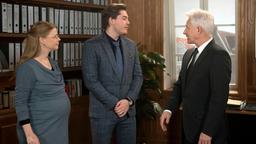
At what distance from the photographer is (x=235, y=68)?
13.7 ft

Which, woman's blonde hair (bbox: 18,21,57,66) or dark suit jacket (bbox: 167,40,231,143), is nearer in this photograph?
dark suit jacket (bbox: 167,40,231,143)

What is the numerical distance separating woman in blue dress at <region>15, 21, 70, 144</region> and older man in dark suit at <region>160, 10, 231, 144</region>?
2.65 ft

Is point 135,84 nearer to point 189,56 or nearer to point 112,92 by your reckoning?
point 112,92

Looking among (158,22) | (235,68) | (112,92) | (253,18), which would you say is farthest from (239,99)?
(112,92)

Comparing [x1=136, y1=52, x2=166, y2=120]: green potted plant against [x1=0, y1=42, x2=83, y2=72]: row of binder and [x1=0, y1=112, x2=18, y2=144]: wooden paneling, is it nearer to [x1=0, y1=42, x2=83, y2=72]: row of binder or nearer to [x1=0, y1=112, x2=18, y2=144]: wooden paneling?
[x1=0, y1=42, x2=83, y2=72]: row of binder

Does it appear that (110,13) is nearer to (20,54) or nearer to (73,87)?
(20,54)

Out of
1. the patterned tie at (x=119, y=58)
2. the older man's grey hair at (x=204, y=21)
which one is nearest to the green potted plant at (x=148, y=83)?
the patterned tie at (x=119, y=58)

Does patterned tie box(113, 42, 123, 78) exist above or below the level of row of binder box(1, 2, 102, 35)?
below

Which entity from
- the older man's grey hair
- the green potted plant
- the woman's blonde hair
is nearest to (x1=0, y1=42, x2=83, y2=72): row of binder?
the green potted plant

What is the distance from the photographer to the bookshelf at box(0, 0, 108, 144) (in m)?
3.38

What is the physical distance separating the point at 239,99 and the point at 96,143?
1.69m

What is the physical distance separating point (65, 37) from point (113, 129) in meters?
1.21

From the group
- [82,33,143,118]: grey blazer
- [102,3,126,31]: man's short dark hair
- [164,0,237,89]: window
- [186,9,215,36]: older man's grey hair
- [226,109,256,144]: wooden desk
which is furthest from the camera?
[164,0,237,89]: window

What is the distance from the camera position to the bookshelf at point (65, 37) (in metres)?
3.38
